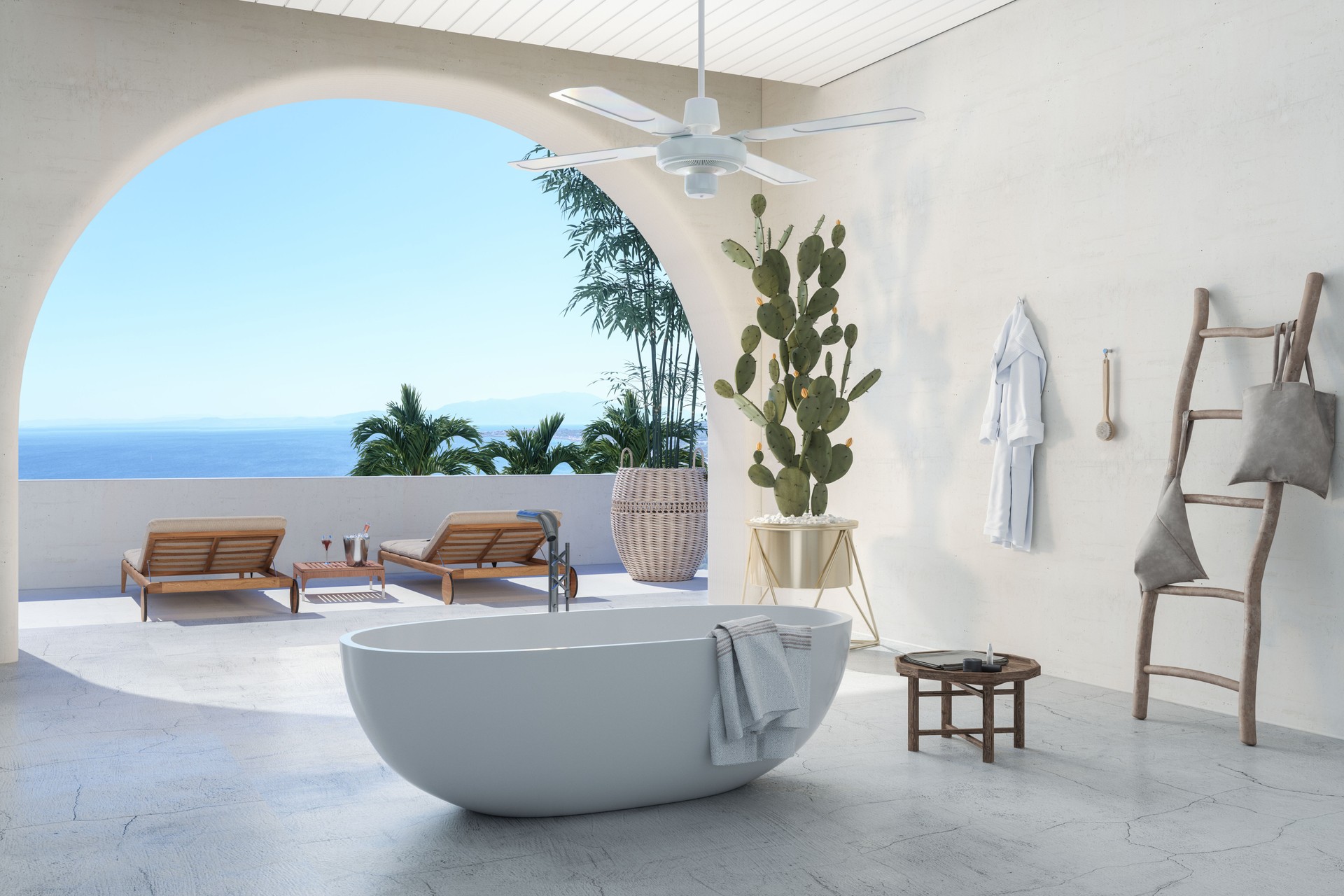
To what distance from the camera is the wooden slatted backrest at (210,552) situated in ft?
23.9

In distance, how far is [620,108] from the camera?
3684 mm

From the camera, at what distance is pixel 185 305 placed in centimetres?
2941

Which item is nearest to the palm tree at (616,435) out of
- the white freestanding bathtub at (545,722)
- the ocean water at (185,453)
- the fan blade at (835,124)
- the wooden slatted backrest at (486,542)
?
the wooden slatted backrest at (486,542)

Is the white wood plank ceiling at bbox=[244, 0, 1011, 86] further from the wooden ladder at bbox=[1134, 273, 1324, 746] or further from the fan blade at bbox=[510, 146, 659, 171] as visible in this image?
the wooden ladder at bbox=[1134, 273, 1324, 746]

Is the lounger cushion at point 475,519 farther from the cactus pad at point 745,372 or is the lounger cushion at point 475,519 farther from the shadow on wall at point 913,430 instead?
the shadow on wall at point 913,430

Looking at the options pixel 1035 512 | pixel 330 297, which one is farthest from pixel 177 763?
pixel 330 297

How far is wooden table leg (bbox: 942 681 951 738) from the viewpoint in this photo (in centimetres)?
422

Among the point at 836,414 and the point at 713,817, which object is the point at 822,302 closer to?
the point at 836,414

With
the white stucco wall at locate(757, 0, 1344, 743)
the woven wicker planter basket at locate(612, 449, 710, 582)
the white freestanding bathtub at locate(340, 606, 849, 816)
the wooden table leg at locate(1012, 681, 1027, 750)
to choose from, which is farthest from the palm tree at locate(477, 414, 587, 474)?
the white freestanding bathtub at locate(340, 606, 849, 816)

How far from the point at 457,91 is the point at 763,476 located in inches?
114

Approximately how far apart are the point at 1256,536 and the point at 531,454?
7.83 metres

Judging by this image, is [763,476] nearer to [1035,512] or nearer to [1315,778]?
[1035,512]

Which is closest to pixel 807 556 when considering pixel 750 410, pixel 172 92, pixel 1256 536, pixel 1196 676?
pixel 750 410

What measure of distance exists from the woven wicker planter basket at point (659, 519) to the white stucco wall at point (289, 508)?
60 cm
